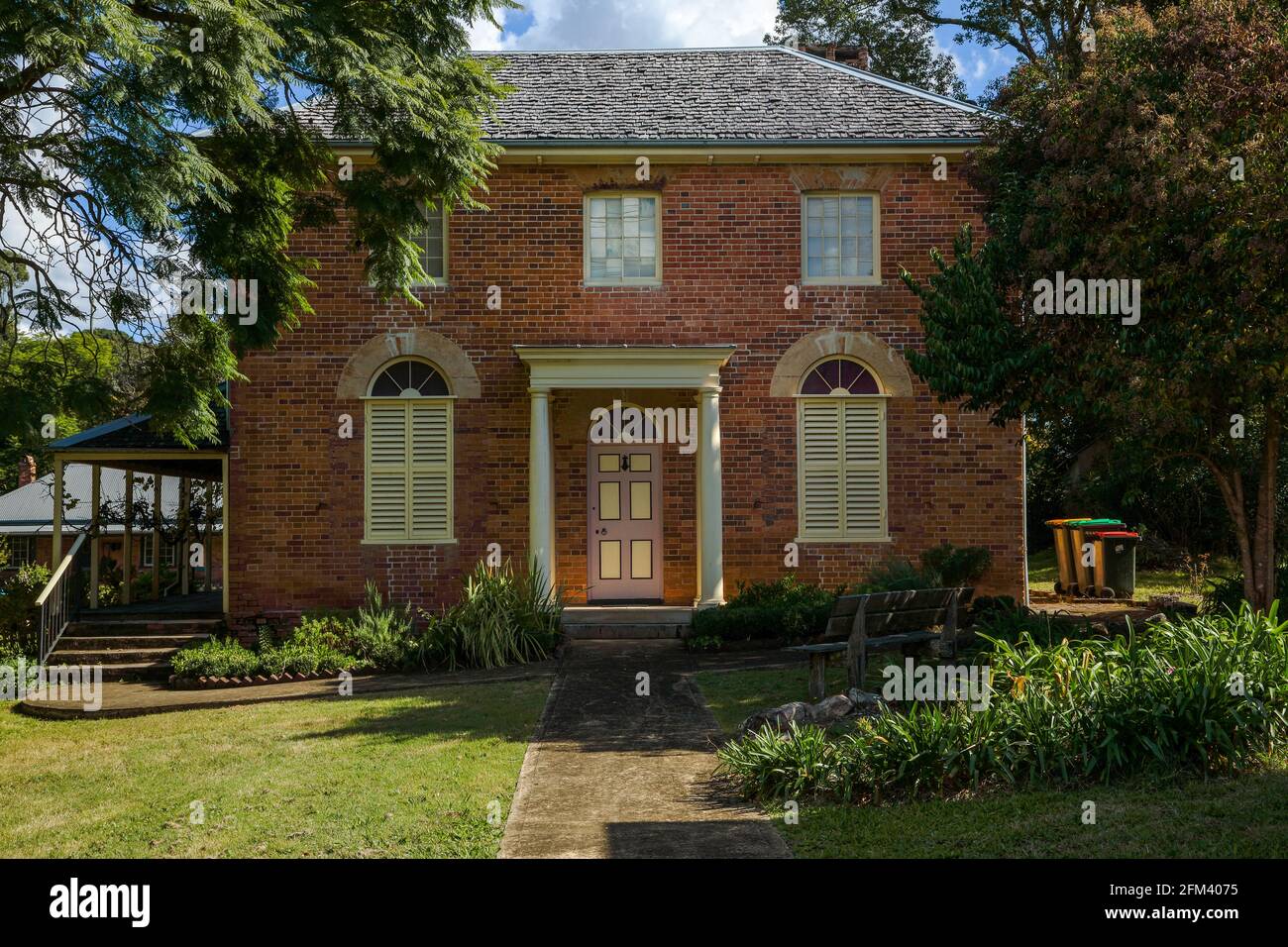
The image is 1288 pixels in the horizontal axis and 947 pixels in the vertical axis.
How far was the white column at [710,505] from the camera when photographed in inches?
560

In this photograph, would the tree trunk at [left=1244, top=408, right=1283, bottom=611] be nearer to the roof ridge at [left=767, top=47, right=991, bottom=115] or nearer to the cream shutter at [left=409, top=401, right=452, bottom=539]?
the roof ridge at [left=767, top=47, right=991, bottom=115]

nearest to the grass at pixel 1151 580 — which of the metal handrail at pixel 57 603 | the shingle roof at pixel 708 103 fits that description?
the shingle roof at pixel 708 103

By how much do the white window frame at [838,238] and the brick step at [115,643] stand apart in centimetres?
968

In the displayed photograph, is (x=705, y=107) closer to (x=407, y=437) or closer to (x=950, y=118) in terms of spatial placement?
(x=950, y=118)

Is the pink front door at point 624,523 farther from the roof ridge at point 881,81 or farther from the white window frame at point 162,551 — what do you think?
the white window frame at point 162,551

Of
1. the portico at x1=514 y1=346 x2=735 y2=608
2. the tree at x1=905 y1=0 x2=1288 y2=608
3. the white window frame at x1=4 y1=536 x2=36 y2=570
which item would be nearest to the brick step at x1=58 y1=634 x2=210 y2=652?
the portico at x1=514 y1=346 x2=735 y2=608

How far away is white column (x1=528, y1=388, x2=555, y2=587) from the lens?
14109 mm

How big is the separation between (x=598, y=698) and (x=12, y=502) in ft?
81.3

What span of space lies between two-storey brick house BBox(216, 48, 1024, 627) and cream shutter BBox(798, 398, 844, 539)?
0.03 metres

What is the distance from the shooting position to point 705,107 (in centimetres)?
1587

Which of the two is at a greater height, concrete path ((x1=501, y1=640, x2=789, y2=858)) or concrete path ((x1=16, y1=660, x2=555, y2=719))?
concrete path ((x1=501, y1=640, x2=789, y2=858))

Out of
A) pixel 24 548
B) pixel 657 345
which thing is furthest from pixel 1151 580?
pixel 24 548

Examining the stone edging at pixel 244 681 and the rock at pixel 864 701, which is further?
the stone edging at pixel 244 681
